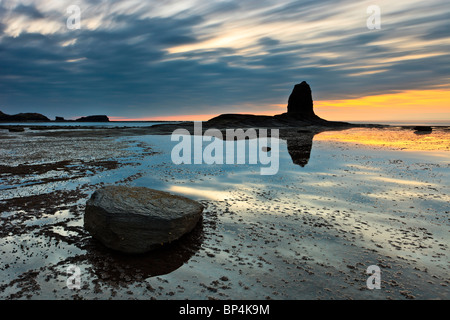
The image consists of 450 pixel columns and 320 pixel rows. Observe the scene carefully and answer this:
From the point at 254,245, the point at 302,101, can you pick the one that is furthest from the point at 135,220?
the point at 302,101

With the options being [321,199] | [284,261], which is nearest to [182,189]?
[321,199]

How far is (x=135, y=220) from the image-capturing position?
5.29m

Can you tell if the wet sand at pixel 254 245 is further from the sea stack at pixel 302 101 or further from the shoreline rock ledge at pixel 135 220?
the sea stack at pixel 302 101

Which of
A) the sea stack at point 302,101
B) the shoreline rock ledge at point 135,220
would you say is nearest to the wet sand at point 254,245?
the shoreline rock ledge at point 135,220

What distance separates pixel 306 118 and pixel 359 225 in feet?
310

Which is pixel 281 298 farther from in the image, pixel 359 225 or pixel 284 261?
pixel 359 225

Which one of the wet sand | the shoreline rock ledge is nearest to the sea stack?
the wet sand

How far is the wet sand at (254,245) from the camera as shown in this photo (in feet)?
13.7

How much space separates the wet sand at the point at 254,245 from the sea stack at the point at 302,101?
9474cm

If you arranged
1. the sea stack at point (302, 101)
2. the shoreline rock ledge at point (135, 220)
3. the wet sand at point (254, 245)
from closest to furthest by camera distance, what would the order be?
the wet sand at point (254, 245) < the shoreline rock ledge at point (135, 220) < the sea stack at point (302, 101)

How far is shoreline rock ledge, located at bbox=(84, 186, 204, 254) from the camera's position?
5.20 m

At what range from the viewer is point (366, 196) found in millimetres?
8805

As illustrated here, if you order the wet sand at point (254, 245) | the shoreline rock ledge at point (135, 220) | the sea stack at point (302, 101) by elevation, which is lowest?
the wet sand at point (254, 245)

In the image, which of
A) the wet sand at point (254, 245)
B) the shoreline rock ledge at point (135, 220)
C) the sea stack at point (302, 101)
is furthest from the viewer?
the sea stack at point (302, 101)
